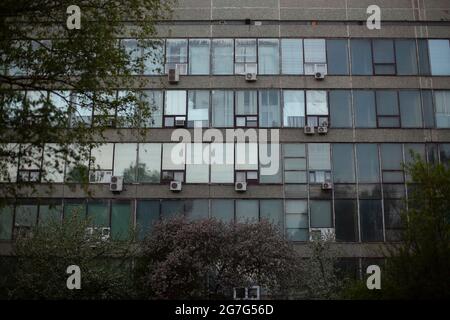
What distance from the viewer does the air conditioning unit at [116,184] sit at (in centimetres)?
Answer: 3523

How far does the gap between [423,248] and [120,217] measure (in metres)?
20.5

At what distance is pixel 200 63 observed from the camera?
123 feet

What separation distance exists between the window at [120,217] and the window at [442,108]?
58.9 ft

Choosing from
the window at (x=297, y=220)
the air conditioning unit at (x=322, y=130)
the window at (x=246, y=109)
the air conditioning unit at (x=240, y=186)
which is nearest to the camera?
the window at (x=297, y=220)

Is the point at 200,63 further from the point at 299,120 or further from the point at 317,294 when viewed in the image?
the point at 317,294

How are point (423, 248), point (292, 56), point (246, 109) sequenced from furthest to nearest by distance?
point (292, 56)
point (246, 109)
point (423, 248)

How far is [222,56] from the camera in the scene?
37.6m

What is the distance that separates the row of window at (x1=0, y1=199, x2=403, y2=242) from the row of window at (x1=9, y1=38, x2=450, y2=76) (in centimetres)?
765

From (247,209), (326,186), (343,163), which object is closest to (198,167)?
(247,209)

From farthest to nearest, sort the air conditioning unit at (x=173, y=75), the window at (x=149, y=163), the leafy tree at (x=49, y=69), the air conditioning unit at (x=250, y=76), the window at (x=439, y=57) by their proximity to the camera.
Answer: the window at (x=439, y=57)
the air conditioning unit at (x=173, y=75)
the air conditioning unit at (x=250, y=76)
the window at (x=149, y=163)
the leafy tree at (x=49, y=69)

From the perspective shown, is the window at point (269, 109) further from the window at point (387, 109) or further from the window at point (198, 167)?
the window at point (387, 109)

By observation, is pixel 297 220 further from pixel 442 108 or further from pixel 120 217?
pixel 442 108

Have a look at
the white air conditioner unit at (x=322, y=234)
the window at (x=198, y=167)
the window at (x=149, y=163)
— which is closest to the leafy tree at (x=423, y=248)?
the white air conditioner unit at (x=322, y=234)

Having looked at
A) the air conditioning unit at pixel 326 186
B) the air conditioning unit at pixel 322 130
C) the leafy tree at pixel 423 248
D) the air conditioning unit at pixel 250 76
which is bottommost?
the leafy tree at pixel 423 248
